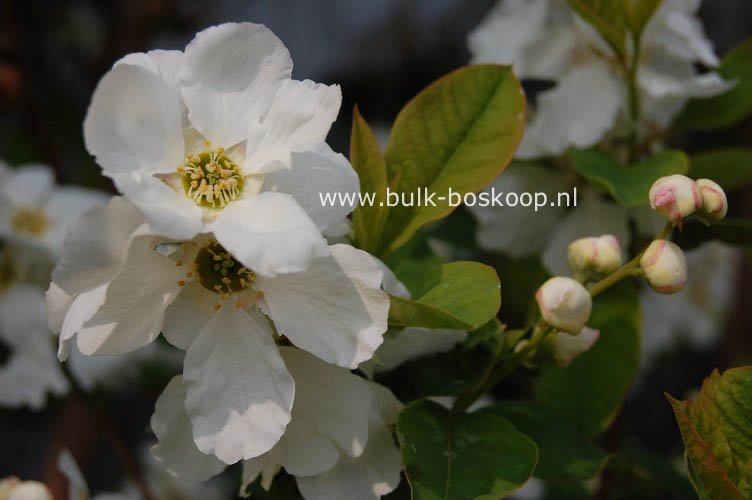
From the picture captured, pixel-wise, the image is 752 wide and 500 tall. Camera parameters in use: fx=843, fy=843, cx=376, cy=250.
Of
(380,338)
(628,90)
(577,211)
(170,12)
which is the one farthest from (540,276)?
(170,12)

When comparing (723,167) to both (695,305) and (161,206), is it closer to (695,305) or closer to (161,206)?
(161,206)

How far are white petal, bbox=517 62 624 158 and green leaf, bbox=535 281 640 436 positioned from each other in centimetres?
17

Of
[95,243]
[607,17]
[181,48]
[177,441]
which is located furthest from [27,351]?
[181,48]

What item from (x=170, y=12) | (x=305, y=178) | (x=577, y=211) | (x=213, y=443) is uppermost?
(x=305, y=178)

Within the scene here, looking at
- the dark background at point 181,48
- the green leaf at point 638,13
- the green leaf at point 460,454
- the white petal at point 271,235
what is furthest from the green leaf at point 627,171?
the dark background at point 181,48

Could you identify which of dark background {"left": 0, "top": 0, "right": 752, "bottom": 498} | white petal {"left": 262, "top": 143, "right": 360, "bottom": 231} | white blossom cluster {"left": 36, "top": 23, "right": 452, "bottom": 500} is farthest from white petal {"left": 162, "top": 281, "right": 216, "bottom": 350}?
dark background {"left": 0, "top": 0, "right": 752, "bottom": 498}

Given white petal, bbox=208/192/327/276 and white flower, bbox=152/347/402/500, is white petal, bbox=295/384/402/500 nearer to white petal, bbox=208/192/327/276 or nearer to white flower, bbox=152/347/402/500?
white flower, bbox=152/347/402/500

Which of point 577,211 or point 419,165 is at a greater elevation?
point 419,165

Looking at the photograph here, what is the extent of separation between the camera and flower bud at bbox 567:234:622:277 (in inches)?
25.6

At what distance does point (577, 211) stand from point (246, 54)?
51 cm

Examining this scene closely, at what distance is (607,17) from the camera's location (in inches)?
33.9

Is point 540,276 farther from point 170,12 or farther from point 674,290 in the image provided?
point 170,12

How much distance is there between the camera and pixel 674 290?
0.62 m

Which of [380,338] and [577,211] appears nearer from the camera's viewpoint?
[380,338]
